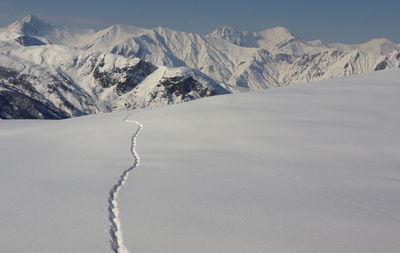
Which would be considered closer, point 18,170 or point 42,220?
point 42,220

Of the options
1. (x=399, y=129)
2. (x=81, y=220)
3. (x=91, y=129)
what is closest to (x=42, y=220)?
(x=81, y=220)

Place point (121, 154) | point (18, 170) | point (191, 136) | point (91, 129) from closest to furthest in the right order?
1. point (18, 170)
2. point (121, 154)
3. point (191, 136)
4. point (91, 129)

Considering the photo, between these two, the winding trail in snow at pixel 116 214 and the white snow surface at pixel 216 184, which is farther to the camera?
the white snow surface at pixel 216 184

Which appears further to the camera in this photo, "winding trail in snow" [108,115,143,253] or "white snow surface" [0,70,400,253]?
"white snow surface" [0,70,400,253]

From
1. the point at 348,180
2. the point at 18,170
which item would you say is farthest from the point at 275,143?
the point at 18,170

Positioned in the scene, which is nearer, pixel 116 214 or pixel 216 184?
pixel 116 214

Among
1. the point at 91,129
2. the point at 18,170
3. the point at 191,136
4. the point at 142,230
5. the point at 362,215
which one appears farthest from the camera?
the point at 91,129

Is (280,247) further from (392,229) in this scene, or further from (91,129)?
(91,129)
